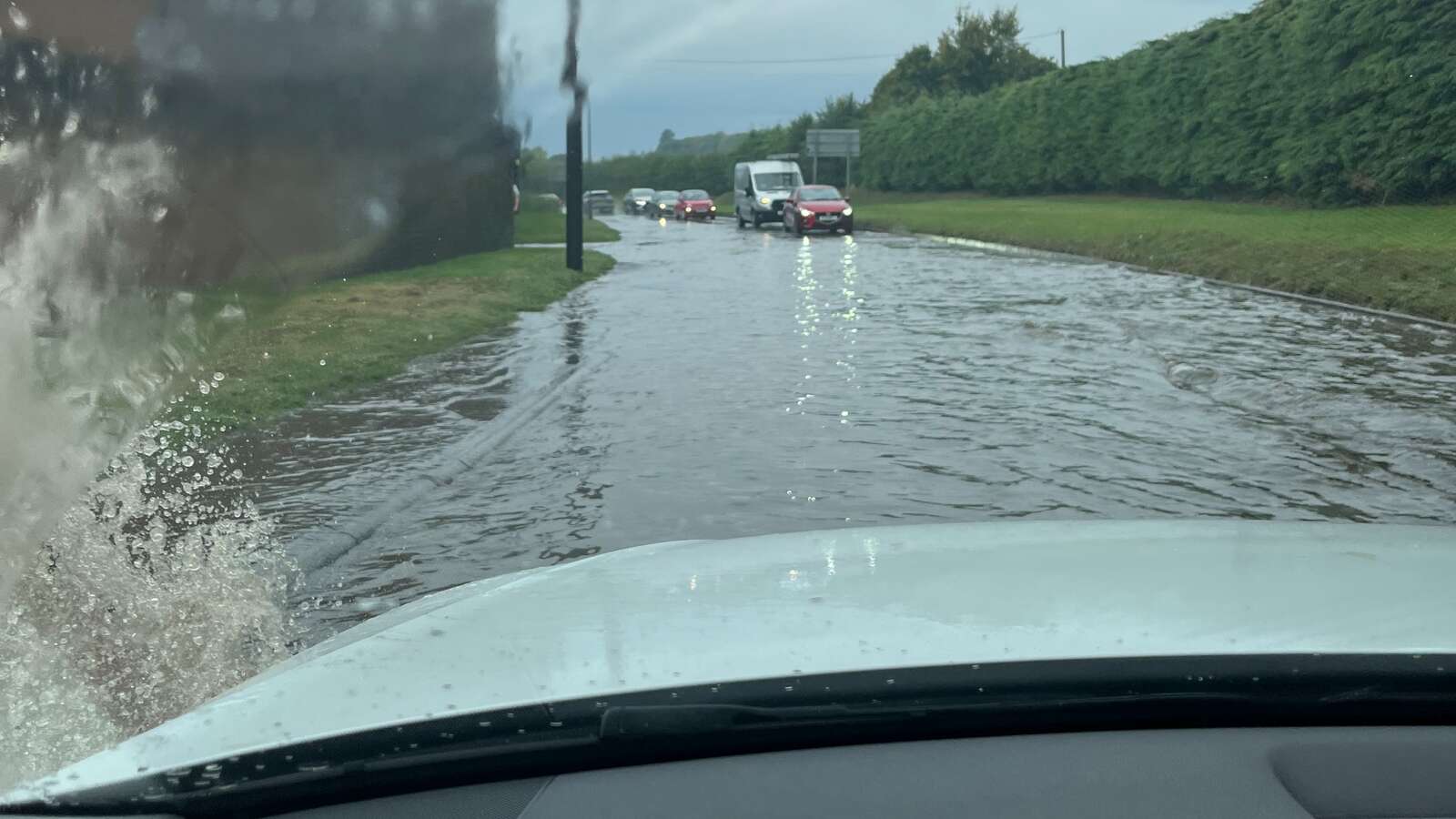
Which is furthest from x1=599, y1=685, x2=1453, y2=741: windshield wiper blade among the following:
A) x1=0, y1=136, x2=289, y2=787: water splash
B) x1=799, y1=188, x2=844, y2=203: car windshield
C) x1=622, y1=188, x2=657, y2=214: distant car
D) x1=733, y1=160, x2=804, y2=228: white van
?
x1=622, y1=188, x2=657, y2=214: distant car

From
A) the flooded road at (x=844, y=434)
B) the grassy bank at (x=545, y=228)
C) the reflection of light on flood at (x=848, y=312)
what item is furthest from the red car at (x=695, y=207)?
the flooded road at (x=844, y=434)

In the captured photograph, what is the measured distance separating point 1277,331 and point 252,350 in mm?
9621

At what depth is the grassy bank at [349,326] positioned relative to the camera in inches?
380

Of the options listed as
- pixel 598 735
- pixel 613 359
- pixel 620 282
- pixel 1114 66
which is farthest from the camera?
pixel 1114 66

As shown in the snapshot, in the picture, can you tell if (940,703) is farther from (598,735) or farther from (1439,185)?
(1439,185)

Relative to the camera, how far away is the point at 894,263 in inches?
1056

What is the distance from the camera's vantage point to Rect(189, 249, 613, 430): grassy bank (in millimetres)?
9648

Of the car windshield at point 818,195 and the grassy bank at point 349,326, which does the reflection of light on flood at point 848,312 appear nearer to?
the grassy bank at point 349,326

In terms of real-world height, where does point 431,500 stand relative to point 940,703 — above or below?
below

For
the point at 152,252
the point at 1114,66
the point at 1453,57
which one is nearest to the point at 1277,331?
the point at 152,252

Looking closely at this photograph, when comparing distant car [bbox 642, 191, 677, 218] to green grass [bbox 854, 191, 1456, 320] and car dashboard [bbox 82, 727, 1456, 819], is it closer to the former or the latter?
green grass [bbox 854, 191, 1456, 320]

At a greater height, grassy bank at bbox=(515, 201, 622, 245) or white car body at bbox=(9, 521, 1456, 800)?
grassy bank at bbox=(515, 201, 622, 245)

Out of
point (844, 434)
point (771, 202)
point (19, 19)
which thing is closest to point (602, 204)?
point (771, 202)

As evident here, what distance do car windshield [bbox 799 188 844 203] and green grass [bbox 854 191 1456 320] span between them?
2218 millimetres
